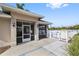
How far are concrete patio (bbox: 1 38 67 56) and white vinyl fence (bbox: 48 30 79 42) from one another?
0.35 metres

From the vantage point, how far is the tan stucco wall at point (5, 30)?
1055cm

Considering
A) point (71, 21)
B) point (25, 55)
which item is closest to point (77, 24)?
point (71, 21)

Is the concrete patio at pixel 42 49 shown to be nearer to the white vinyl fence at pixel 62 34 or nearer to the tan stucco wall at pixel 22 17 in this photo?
the white vinyl fence at pixel 62 34

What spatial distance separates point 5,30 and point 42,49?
2.88 meters

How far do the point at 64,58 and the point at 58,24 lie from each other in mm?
2287

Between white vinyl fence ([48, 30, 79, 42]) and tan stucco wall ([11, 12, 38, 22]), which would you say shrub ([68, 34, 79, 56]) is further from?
tan stucco wall ([11, 12, 38, 22])

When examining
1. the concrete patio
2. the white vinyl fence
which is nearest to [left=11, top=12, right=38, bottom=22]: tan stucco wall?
the concrete patio

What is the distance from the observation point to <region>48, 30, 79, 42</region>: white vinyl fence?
32.6 ft

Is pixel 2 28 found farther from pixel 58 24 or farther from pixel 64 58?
pixel 64 58

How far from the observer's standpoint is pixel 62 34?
1119 cm

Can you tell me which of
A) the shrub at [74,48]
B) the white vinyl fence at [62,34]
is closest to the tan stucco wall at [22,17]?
the white vinyl fence at [62,34]

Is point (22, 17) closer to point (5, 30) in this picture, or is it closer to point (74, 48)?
point (5, 30)

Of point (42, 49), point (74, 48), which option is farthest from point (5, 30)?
point (74, 48)

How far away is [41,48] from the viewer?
1013cm
